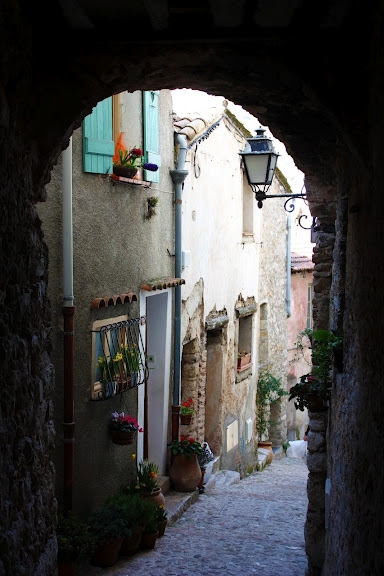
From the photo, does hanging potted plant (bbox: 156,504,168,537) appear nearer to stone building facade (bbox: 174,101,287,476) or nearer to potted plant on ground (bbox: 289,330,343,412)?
potted plant on ground (bbox: 289,330,343,412)

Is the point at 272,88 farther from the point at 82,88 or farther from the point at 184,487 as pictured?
the point at 184,487

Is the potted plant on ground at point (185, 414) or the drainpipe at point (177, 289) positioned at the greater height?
the drainpipe at point (177, 289)

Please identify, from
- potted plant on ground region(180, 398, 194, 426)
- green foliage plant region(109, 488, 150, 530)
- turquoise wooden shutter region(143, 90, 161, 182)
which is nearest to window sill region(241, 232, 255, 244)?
potted plant on ground region(180, 398, 194, 426)

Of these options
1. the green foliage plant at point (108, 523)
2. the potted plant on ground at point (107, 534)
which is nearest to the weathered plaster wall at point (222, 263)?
the green foliage plant at point (108, 523)

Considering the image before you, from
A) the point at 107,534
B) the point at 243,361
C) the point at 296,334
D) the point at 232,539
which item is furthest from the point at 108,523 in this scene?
the point at 296,334

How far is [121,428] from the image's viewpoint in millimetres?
7316

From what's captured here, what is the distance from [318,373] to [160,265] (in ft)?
11.6

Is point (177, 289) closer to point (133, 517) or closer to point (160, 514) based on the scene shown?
point (160, 514)

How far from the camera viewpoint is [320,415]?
645cm

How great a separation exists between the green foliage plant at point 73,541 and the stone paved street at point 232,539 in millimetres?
550

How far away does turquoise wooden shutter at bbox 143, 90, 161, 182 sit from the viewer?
8.17 metres

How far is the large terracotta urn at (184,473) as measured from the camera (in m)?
9.30

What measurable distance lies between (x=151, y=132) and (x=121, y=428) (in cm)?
326

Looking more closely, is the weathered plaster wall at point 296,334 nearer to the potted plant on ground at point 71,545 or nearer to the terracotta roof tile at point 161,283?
the terracotta roof tile at point 161,283
